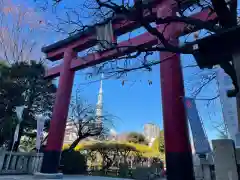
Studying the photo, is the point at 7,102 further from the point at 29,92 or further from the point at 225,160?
the point at 225,160

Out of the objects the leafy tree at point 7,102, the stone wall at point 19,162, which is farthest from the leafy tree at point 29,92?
the stone wall at point 19,162

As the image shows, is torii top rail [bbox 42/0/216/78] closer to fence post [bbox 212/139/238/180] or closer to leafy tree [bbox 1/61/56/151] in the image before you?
leafy tree [bbox 1/61/56/151]

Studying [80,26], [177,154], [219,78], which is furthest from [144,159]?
[80,26]

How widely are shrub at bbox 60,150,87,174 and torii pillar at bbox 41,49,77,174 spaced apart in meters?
3.23

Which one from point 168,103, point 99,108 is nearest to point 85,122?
point 99,108

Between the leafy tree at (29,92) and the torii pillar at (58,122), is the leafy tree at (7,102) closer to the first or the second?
the leafy tree at (29,92)

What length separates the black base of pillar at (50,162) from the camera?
763cm

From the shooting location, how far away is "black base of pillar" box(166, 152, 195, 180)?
4949 mm

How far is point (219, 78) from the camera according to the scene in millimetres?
4258

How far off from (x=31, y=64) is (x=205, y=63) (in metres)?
10.00

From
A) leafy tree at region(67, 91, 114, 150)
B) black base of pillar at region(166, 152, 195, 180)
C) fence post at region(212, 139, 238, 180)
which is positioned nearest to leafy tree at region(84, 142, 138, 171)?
leafy tree at region(67, 91, 114, 150)

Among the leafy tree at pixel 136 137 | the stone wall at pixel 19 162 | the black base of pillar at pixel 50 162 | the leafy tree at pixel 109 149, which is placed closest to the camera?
the black base of pillar at pixel 50 162

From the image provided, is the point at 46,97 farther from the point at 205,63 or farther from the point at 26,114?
the point at 205,63

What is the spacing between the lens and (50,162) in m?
7.76
